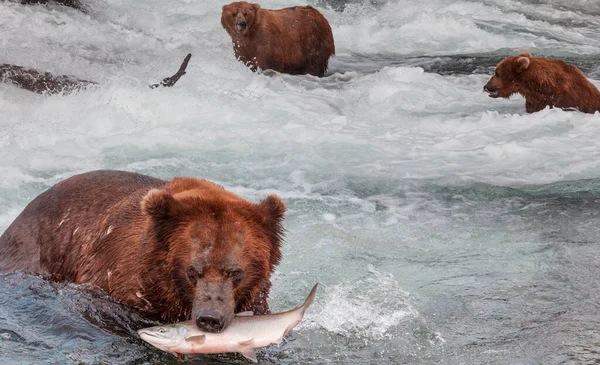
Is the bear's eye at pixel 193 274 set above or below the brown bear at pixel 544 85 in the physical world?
above

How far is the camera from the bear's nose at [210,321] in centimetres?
414

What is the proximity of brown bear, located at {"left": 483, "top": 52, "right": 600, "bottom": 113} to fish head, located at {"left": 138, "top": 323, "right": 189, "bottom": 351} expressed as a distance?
7.57 meters

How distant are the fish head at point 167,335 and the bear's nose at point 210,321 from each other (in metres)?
0.07

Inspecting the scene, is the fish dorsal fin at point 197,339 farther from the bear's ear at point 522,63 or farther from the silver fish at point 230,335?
the bear's ear at point 522,63

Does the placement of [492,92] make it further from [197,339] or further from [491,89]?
[197,339]

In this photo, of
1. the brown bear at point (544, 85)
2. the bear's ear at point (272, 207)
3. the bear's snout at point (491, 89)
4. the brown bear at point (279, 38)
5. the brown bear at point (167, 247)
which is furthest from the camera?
the brown bear at point (279, 38)

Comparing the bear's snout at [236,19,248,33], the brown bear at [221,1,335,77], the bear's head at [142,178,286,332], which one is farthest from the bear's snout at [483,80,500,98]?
the bear's head at [142,178,286,332]

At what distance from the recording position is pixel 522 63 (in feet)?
36.3

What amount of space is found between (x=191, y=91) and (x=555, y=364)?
6.66 metres

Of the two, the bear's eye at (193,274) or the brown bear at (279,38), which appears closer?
the bear's eye at (193,274)

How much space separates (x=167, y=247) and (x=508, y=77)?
7.52 meters

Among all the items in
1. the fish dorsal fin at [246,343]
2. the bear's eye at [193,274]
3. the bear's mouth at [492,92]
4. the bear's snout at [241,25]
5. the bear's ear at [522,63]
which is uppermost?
the bear's eye at [193,274]

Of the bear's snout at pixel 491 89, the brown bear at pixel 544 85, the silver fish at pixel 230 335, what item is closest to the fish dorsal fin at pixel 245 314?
the silver fish at pixel 230 335

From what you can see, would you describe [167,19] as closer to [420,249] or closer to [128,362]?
[420,249]
